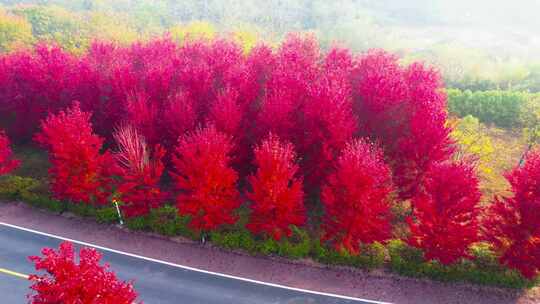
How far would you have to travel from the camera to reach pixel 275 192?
770 inches

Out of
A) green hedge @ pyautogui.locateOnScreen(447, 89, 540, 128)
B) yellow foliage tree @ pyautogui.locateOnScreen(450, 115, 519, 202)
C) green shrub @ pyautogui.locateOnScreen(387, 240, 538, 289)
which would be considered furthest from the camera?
green hedge @ pyautogui.locateOnScreen(447, 89, 540, 128)

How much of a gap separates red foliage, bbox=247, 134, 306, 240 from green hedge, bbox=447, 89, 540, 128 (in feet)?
85.0

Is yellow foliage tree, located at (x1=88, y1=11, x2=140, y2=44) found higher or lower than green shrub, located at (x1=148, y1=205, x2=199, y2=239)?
higher

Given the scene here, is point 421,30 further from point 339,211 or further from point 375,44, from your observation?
point 339,211

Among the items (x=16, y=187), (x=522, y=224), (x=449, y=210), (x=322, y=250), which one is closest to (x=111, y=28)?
(x=16, y=187)

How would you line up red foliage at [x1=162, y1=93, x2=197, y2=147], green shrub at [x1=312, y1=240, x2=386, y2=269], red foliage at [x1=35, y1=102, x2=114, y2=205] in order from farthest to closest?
red foliage at [x1=162, y1=93, x2=197, y2=147]
red foliage at [x1=35, y1=102, x2=114, y2=205]
green shrub at [x1=312, y1=240, x2=386, y2=269]

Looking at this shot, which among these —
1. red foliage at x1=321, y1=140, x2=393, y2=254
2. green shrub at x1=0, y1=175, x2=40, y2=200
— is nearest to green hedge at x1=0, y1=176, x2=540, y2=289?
red foliage at x1=321, y1=140, x2=393, y2=254

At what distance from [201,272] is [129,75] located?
50.9 ft

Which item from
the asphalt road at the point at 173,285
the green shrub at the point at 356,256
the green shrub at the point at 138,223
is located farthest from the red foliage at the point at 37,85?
the green shrub at the point at 356,256

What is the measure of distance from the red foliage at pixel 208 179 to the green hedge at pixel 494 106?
27.8m

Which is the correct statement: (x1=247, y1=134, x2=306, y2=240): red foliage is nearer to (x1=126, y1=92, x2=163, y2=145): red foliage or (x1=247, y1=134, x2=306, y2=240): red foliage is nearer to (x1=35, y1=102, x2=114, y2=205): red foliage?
(x1=126, y1=92, x2=163, y2=145): red foliage

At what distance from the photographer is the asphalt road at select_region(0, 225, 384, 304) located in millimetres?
19297

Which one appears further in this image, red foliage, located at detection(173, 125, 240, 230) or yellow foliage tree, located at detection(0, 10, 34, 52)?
yellow foliage tree, located at detection(0, 10, 34, 52)

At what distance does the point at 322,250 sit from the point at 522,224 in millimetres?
9666
